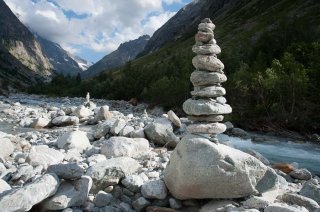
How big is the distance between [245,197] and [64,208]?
607 centimetres

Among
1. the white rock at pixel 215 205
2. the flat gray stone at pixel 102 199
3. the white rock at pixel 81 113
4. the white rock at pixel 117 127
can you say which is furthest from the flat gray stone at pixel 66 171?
the white rock at pixel 81 113

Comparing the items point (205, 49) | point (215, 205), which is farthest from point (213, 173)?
point (205, 49)

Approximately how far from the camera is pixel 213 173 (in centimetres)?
1288

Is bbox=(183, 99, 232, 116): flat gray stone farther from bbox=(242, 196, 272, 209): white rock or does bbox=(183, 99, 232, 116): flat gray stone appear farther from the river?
the river

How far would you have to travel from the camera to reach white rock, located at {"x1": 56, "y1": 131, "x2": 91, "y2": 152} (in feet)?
73.8

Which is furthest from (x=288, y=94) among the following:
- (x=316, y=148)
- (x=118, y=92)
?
(x=118, y=92)

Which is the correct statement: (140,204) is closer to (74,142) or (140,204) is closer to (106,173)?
(106,173)

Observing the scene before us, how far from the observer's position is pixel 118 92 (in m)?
104

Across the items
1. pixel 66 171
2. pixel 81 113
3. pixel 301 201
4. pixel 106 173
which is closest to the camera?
pixel 301 201

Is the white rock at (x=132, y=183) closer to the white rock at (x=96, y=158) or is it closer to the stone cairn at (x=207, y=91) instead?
the stone cairn at (x=207, y=91)

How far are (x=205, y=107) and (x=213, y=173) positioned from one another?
3071 mm

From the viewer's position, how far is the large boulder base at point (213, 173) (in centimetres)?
1288

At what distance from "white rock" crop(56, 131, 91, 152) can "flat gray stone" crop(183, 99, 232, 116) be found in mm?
9240

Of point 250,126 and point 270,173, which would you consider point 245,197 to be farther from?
point 250,126
